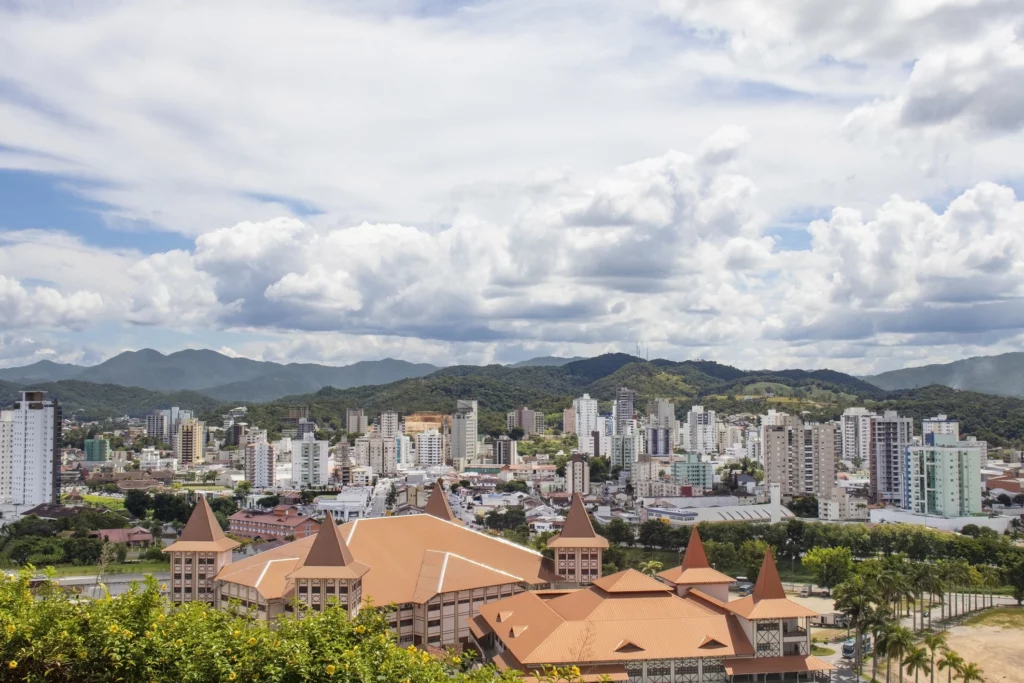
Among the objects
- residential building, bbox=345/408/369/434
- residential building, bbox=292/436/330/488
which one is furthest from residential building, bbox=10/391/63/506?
residential building, bbox=345/408/369/434

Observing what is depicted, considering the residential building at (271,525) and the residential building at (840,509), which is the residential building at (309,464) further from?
the residential building at (840,509)

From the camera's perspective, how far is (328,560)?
24.7 meters

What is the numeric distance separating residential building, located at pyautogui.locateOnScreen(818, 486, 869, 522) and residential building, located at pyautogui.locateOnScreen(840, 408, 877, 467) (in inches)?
1638

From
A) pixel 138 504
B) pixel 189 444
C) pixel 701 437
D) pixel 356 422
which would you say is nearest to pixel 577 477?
pixel 138 504

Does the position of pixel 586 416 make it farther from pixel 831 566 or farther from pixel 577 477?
pixel 831 566

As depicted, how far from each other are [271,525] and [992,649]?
43297 millimetres

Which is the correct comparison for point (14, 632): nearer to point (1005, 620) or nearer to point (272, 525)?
point (1005, 620)

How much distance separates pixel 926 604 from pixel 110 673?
3936cm

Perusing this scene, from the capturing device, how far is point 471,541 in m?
29.6

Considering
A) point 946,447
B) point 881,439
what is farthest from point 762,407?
point 946,447

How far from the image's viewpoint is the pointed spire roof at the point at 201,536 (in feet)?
91.7

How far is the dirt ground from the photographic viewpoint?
28.5m

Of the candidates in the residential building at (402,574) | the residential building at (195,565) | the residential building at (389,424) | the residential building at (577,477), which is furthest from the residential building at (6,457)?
the residential building at (389,424)

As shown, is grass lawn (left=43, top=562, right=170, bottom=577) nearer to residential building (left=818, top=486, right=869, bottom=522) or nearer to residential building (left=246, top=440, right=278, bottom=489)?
residential building (left=246, top=440, right=278, bottom=489)
